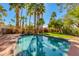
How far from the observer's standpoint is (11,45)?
5.65 ft

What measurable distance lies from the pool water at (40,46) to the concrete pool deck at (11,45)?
4cm

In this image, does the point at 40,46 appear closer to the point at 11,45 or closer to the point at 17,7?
the point at 11,45

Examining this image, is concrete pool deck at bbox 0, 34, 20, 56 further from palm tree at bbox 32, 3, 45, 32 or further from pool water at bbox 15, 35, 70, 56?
palm tree at bbox 32, 3, 45, 32

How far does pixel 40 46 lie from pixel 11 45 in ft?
0.84

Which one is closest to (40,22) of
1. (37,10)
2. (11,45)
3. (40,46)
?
(37,10)

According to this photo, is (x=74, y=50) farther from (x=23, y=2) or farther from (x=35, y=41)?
(x=23, y=2)

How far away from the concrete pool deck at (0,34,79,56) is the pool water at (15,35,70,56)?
0.12 feet

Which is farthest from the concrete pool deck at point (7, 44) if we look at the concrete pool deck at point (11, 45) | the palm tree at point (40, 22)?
the palm tree at point (40, 22)

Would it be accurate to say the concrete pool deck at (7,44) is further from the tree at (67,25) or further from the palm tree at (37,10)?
the tree at (67,25)

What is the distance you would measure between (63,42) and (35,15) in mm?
346

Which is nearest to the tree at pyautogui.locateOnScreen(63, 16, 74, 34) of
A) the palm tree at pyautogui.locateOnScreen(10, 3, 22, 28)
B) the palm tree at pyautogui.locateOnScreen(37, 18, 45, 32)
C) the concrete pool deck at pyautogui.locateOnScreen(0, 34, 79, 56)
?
the concrete pool deck at pyautogui.locateOnScreen(0, 34, 79, 56)

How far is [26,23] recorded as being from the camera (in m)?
1.74

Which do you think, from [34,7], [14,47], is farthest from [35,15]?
[14,47]

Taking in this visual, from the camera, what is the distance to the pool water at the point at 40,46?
5.55 ft
